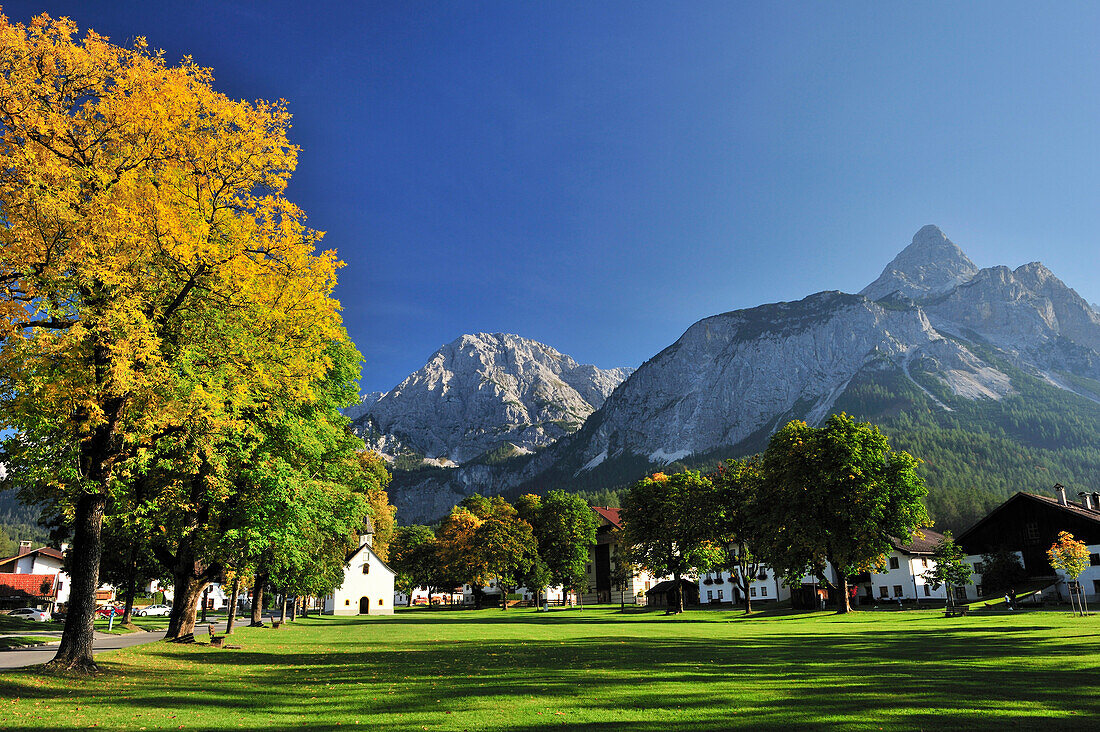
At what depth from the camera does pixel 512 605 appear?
11119cm

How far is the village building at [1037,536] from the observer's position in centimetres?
5772

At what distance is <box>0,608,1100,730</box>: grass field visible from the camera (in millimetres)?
10023

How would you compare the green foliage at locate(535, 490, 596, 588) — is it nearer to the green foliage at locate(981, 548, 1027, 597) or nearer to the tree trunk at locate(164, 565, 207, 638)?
the green foliage at locate(981, 548, 1027, 597)

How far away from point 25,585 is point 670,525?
9006 cm

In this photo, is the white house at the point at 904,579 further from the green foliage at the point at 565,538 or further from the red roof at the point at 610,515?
the red roof at the point at 610,515

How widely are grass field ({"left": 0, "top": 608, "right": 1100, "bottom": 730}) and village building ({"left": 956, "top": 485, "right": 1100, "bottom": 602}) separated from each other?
47.2m

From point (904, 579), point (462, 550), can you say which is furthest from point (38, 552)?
point (904, 579)

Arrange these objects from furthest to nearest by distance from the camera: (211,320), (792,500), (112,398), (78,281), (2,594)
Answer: (2,594) → (792,500) → (211,320) → (112,398) → (78,281)

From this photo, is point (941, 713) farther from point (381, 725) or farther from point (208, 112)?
point (208, 112)

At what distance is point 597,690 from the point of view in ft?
43.7

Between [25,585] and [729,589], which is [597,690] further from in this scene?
[25,585]

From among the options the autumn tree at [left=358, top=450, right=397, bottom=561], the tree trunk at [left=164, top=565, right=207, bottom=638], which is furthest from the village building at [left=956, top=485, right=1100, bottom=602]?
the tree trunk at [left=164, top=565, right=207, bottom=638]

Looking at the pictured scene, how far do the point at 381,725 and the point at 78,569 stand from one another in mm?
11573

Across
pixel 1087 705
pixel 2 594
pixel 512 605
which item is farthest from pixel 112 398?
pixel 512 605
